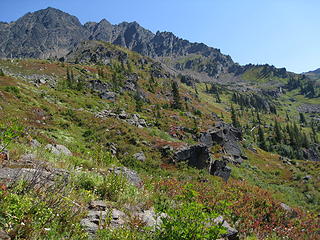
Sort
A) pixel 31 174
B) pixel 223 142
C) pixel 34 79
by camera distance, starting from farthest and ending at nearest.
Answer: pixel 34 79 → pixel 223 142 → pixel 31 174

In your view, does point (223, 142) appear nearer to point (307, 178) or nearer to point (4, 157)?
point (307, 178)

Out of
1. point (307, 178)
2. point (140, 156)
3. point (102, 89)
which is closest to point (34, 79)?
point (102, 89)

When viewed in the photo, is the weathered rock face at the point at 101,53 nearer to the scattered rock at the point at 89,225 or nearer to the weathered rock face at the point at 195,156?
the weathered rock face at the point at 195,156

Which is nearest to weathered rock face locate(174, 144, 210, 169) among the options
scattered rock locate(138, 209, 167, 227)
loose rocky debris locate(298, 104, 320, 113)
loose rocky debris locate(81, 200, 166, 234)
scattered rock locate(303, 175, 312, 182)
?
scattered rock locate(138, 209, 167, 227)

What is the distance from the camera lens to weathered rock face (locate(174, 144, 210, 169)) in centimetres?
2046

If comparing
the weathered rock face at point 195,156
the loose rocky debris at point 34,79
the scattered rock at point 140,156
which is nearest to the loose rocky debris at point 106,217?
the scattered rock at point 140,156

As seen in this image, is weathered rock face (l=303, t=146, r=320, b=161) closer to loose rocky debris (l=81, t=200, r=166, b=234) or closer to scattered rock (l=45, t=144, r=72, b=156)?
scattered rock (l=45, t=144, r=72, b=156)

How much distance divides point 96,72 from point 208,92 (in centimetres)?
13876

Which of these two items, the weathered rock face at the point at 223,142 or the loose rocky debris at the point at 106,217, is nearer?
the loose rocky debris at the point at 106,217

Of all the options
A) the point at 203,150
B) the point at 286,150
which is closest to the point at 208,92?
the point at 286,150

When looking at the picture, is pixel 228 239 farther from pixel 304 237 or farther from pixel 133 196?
pixel 304 237

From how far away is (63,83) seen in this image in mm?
46625

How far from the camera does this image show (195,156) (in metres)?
21.6

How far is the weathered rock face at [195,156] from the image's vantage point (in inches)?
805
